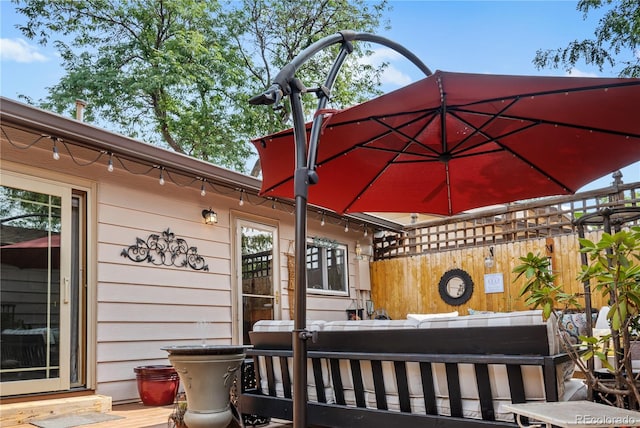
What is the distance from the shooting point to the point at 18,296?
4215 mm

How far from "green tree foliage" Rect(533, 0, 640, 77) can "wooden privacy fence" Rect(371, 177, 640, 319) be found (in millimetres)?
1578

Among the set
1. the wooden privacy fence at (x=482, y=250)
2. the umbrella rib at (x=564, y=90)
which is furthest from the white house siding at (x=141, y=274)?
the umbrella rib at (x=564, y=90)

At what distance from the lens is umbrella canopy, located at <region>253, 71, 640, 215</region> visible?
245 centimetres

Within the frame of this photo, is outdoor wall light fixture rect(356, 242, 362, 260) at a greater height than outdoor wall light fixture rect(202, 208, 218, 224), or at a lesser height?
lesser

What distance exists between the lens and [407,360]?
2.63 m

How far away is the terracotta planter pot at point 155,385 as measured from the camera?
4.66 meters

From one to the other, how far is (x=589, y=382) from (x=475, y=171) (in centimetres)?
162

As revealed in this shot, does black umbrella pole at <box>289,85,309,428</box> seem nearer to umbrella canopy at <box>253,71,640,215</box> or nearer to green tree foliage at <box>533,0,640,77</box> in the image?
umbrella canopy at <box>253,71,640,215</box>

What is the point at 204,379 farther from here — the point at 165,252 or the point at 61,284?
the point at 165,252

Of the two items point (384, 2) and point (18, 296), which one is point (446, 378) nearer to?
point (18, 296)

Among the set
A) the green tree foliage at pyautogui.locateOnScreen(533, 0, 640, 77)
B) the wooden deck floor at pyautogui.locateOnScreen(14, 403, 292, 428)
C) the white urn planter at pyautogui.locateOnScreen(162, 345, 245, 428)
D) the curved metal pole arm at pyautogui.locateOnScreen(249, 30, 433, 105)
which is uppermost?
the green tree foliage at pyautogui.locateOnScreen(533, 0, 640, 77)

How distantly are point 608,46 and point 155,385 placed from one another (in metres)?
6.52

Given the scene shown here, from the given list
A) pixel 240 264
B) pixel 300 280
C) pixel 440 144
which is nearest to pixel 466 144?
pixel 440 144

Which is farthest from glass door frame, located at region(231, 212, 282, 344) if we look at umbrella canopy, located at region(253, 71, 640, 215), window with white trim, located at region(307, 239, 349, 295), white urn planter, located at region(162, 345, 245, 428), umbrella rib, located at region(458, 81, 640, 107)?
umbrella rib, located at region(458, 81, 640, 107)
